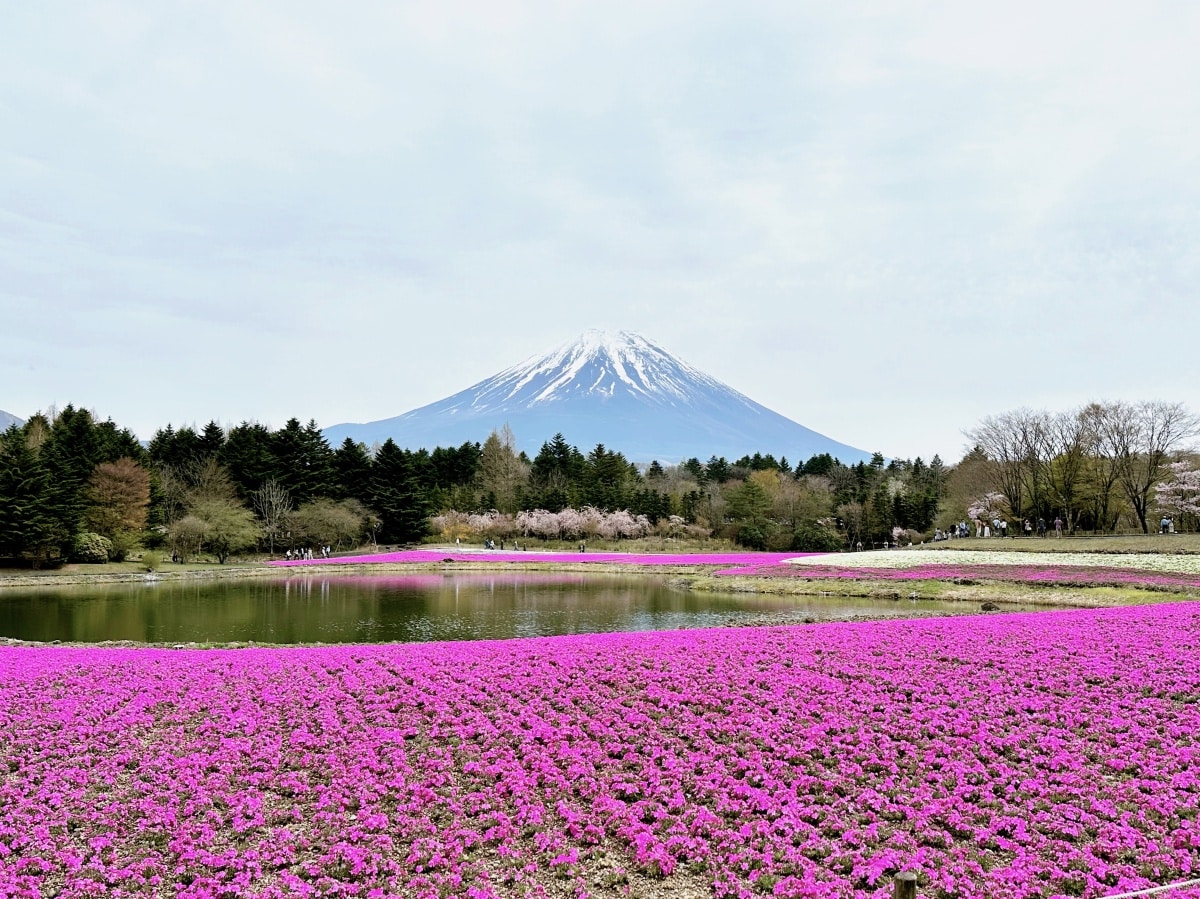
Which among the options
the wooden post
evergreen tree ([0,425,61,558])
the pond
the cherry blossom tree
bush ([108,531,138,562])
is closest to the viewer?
the wooden post

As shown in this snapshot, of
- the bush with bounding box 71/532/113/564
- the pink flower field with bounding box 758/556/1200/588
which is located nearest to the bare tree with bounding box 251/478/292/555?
the bush with bounding box 71/532/113/564

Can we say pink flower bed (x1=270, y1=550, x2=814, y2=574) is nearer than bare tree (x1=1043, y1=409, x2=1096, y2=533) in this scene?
Yes

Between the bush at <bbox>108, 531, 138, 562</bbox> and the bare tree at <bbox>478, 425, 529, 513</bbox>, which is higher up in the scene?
the bare tree at <bbox>478, 425, 529, 513</bbox>

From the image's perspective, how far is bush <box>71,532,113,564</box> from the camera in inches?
1836

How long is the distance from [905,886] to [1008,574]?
33.9 meters

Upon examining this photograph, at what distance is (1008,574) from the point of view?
32938mm

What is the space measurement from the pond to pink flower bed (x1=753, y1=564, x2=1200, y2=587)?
20.1 ft

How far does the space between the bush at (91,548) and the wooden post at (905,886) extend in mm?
54775

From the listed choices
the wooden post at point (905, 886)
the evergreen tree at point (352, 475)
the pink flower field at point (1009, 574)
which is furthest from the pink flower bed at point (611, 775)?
the evergreen tree at point (352, 475)

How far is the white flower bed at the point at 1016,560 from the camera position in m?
32.1

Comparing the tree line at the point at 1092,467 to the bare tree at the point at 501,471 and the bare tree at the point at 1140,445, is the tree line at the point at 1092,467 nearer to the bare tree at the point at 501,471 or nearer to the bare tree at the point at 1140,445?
the bare tree at the point at 1140,445

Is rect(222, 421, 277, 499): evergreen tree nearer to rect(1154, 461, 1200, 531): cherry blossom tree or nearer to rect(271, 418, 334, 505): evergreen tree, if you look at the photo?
rect(271, 418, 334, 505): evergreen tree

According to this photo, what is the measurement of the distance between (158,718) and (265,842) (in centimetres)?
508

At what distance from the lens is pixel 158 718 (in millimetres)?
10891
